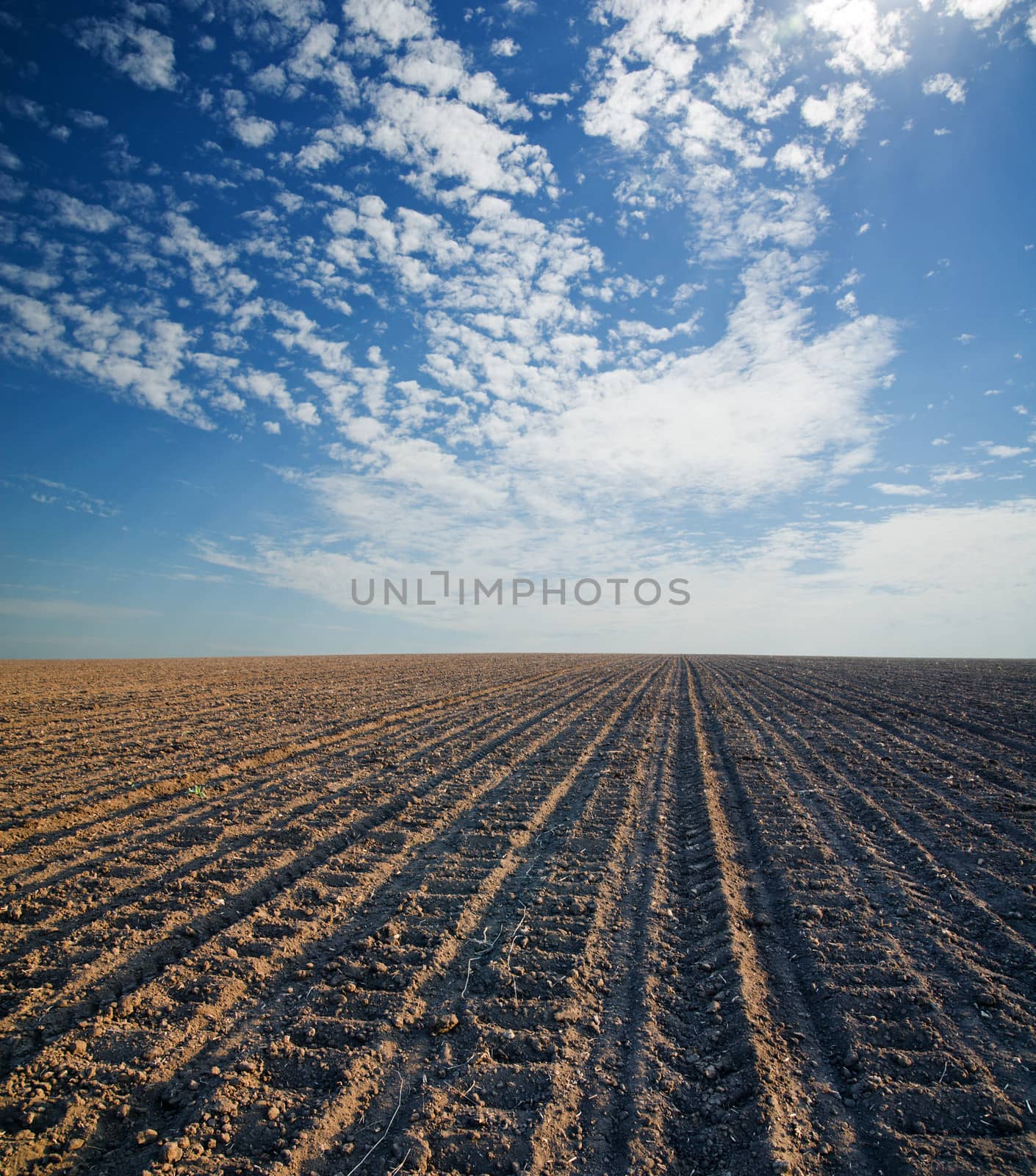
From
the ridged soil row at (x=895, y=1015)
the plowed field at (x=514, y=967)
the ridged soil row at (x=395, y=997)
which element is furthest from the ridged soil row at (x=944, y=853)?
the ridged soil row at (x=395, y=997)

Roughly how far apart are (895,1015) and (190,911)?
4.55m

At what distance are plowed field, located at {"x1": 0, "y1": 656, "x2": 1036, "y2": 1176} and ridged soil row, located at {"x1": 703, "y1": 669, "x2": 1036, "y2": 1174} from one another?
17 millimetres

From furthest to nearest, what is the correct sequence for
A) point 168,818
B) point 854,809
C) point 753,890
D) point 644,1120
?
point 854,809, point 168,818, point 753,890, point 644,1120

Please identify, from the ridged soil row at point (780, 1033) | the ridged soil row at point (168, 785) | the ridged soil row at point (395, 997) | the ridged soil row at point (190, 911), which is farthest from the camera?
the ridged soil row at point (168, 785)

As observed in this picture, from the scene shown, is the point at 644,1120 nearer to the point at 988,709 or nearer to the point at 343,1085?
the point at 343,1085

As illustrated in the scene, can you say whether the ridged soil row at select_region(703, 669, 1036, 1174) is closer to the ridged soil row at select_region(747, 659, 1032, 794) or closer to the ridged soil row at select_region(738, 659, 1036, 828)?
the ridged soil row at select_region(738, 659, 1036, 828)

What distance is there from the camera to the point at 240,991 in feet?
11.6

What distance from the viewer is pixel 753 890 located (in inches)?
193

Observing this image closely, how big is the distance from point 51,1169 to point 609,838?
14.7ft

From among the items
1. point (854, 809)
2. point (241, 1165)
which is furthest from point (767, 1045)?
point (854, 809)

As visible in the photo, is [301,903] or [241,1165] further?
[301,903]

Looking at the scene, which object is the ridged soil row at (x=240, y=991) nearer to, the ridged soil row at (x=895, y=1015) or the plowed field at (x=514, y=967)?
the plowed field at (x=514, y=967)

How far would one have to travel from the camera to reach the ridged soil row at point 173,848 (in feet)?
14.2

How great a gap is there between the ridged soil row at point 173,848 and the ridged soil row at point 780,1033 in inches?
150
